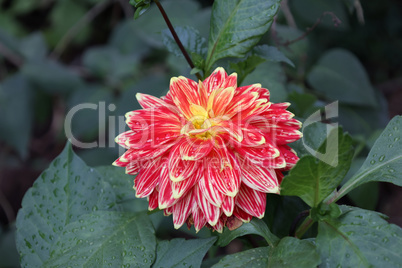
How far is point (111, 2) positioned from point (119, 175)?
1.30 meters

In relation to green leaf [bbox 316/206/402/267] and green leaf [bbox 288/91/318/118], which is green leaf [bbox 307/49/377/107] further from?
green leaf [bbox 316/206/402/267]

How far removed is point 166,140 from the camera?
521mm

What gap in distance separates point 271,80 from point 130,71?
708mm

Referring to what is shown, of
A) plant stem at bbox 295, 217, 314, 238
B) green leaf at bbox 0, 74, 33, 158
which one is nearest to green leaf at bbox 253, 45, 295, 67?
plant stem at bbox 295, 217, 314, 238

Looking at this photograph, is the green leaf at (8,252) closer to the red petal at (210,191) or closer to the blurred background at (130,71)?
the blurred background at (130,71)

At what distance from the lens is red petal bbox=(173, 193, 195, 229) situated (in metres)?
0.50

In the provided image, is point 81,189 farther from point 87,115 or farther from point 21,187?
point 21,187

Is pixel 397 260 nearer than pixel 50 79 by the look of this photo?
Yes

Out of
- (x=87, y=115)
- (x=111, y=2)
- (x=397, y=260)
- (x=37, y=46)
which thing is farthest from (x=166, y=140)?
(x=111, y=2)

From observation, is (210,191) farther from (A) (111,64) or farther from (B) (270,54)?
(A) (111,64)

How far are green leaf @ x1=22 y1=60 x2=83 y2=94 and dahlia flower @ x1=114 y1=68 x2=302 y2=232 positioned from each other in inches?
37.7

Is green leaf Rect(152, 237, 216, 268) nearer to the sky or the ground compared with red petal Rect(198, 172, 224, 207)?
nearer to the ground

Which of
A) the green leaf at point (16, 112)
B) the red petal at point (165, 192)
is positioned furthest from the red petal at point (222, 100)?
the green leaf at point (16, 112)

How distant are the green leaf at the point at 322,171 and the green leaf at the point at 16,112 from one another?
121 centimetres
